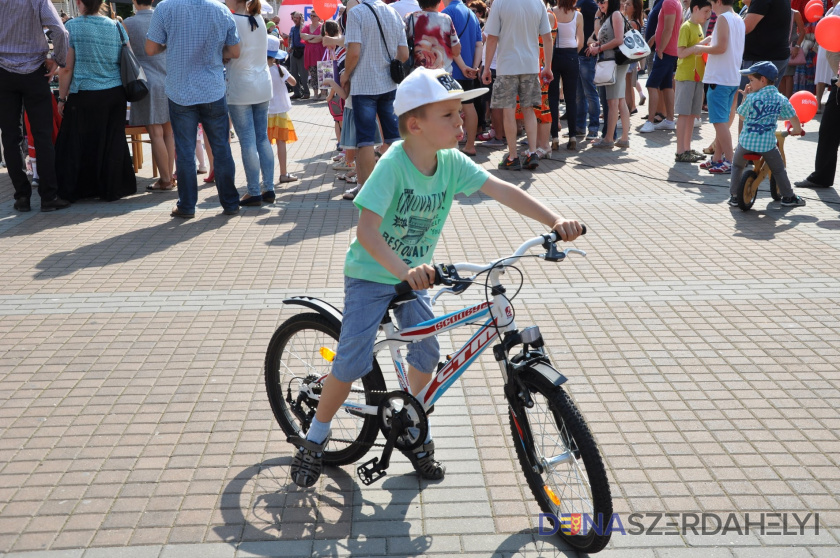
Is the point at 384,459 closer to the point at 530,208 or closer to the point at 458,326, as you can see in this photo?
the point at 458,326

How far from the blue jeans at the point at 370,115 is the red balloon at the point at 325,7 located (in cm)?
805

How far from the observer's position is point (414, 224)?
3273 millimetres

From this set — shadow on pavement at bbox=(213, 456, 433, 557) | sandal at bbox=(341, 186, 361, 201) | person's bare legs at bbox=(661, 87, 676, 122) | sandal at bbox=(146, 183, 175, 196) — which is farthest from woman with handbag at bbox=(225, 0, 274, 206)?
person's bare legs at bbox=(661, 87, 676, 122)

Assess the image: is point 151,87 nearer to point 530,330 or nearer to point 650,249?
point 650,249

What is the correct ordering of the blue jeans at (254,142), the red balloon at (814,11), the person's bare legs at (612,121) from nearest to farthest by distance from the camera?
the blue jeans at (254,142) < the person's bare legs at (612,121) < the red balloon at (814,11)

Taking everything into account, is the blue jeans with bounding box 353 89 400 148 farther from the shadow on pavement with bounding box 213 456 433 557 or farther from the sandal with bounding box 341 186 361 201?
the shadow on pavement with bounding box 213 456 433 557

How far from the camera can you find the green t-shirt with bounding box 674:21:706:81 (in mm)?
10594

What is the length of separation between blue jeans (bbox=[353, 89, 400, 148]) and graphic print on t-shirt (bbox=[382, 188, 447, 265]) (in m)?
5.43

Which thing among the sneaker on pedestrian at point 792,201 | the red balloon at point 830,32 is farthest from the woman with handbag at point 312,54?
the sneaker on pedestrian at point 792,201

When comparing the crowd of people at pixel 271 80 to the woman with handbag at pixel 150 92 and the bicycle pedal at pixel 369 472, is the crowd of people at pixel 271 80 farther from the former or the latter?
the bicycle pedal at pixel 369 472

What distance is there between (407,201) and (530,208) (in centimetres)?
46

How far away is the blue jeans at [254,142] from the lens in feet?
29.1

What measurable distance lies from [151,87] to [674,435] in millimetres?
7525

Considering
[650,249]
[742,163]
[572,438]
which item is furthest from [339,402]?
[742,163]
